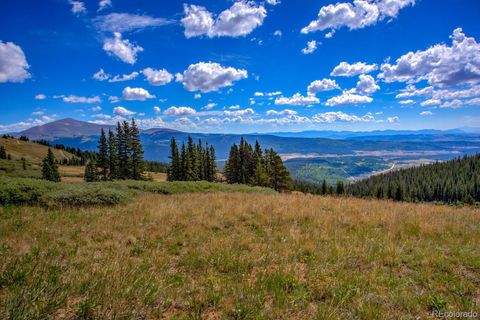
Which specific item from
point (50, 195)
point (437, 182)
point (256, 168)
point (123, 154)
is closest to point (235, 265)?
point (50, 195)

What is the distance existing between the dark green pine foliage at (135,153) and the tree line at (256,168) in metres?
20.7

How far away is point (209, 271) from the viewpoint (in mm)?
5246

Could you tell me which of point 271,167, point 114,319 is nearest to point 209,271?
point 114,319

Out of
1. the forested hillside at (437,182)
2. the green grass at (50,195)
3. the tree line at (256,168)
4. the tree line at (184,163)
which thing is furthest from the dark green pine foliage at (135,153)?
the forested hillside at (437,182)

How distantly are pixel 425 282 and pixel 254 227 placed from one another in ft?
16.1

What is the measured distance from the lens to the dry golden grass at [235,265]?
3.81m

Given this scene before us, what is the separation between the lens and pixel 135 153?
50.6 metres

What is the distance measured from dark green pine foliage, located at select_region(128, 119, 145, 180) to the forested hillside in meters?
108

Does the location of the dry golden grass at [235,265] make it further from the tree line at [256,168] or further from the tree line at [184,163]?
the tree line at [184,163]

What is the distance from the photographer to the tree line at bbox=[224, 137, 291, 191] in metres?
52.9

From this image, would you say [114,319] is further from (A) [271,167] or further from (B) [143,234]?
(A) [271,167]

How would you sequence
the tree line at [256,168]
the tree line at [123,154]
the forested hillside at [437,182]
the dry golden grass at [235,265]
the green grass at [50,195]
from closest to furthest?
the dry golden grass at [235,265] < the green grass at [50,195] < the tree line at [123,154] < the tree line at [256,168] < the forested hillside at [437,182]

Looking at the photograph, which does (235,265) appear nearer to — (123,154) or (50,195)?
(50,195)

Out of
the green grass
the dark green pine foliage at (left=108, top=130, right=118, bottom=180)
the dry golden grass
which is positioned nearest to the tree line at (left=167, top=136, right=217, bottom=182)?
the dark green pine foliage at (left=108, top=130, right=118, bottom=180)
